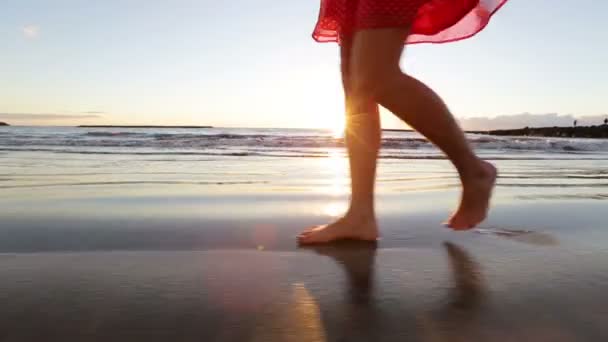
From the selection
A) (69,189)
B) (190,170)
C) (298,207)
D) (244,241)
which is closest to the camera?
(244,241)

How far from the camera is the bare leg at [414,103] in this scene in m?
1.78

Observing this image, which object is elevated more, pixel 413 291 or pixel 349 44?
pixel 349 44

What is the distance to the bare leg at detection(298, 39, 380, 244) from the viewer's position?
1.94 metres

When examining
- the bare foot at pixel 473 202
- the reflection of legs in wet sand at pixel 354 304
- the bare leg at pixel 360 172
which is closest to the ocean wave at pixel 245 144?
the bare leg at pixel 360 172

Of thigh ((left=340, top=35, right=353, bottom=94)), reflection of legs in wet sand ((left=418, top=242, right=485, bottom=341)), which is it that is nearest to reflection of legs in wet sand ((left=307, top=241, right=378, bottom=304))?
reflection of legs in wet sand ((left=418, top=242, right=485, bottom=341))

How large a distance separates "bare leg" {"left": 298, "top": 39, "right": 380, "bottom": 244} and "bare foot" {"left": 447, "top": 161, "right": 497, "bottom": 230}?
30 centimetres

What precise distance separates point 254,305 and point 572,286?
75cm

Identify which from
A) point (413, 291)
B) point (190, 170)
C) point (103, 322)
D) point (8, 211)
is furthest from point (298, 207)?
point (190, 170)

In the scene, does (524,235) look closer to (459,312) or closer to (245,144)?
(459,312)

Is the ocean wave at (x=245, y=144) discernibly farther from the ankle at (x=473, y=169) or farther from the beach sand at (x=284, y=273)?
the ankle at (x=473, y=169)

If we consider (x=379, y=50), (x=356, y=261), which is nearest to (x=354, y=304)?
(x=356, y=261)

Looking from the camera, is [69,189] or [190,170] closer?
[69,189]

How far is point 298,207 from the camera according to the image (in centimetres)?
276

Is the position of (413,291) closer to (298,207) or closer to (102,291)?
(102,291)
